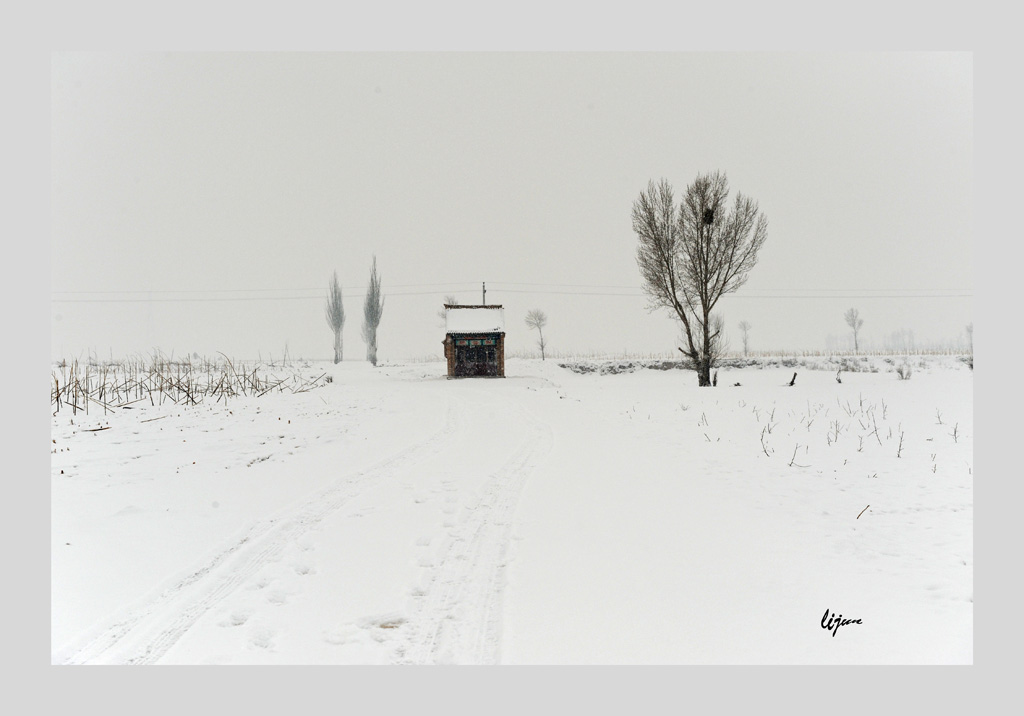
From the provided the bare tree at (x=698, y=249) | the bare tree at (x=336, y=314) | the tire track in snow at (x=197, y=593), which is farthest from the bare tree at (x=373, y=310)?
the tire track in snow at (x=197, y=593)

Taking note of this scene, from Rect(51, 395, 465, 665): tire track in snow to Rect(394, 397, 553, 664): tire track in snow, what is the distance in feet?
4.90

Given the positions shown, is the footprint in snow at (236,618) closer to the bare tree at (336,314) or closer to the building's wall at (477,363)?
the building's wall at (477,363)

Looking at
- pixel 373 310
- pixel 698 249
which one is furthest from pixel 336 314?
pixel 698 249

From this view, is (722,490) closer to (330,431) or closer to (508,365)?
(330,431)

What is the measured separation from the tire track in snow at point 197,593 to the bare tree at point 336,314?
40.1 meters

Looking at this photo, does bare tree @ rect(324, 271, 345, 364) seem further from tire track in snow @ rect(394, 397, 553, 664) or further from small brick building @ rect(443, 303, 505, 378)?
tire track in snow @ rect(394, 397, 553, 664)

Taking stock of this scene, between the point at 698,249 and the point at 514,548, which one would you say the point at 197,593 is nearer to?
the point at 514,548

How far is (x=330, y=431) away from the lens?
10.1 metres

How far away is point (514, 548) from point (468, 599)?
931 mm

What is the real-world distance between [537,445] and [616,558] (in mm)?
4781

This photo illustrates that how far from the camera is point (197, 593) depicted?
357 cm

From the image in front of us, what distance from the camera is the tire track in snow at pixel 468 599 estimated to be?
285 cm

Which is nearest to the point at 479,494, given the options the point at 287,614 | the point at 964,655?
the point at 287,614
